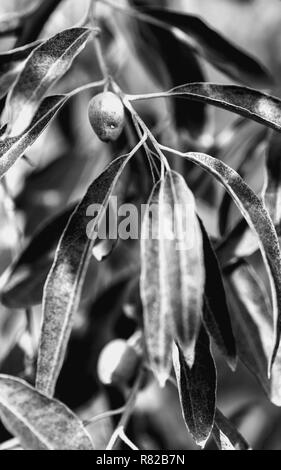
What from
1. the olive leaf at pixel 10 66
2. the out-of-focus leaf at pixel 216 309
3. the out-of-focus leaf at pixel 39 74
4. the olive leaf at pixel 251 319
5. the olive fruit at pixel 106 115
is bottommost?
the olive leaf at pixel 251 319

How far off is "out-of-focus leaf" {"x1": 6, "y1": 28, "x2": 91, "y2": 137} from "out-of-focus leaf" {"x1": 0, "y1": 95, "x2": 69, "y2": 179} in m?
0.04

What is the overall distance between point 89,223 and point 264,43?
4.66ft

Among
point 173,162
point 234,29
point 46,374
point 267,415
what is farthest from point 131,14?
point 267,415

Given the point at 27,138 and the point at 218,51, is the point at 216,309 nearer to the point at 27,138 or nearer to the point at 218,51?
the point at 27,138

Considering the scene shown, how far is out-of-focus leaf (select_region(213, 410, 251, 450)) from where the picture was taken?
779 mm

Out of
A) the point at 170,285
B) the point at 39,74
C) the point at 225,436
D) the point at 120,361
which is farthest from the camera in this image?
the point at 120,361

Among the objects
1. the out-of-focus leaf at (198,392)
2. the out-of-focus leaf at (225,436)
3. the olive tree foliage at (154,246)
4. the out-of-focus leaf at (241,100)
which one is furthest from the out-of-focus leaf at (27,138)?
the out-of-focus leaf at (225,436)

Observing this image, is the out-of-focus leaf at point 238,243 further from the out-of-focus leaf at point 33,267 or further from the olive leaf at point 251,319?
the out-of-focus leaf at point 33,267

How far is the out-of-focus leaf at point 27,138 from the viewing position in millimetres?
706

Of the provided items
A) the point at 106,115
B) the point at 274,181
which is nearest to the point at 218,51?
the point at 274,181

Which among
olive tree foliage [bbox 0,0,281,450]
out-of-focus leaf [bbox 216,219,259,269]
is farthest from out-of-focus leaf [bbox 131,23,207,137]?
out-of-focus leaf [bbox 216,219,259,269]

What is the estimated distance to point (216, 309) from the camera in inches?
29.2

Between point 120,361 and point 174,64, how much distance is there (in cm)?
49
